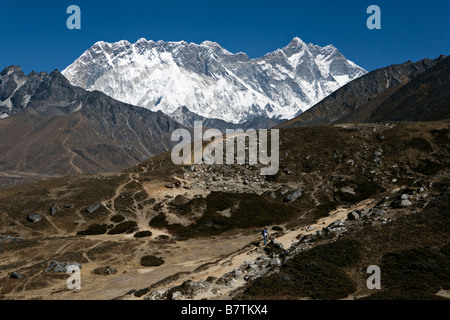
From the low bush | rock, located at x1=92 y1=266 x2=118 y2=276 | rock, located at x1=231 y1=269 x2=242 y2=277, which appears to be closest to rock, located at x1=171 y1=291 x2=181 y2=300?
rock, located at x1=231 y1=269 x2=242 y2=277

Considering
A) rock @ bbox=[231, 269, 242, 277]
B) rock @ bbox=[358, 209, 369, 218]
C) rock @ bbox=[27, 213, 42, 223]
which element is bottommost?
rock @ bbox=[231, 269, 242, 277]

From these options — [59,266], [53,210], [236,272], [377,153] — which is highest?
[377,153]

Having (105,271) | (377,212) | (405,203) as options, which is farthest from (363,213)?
(105,271)

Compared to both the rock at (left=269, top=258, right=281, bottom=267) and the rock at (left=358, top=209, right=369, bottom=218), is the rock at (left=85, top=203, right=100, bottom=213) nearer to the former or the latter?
the rock at (left=269, top=258, right=281, bottom=267)

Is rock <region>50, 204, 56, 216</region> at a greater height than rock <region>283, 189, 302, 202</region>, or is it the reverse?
rock <region>283, 189, 302, 202</region>

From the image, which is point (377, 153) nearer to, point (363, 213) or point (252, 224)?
point (252, 224)

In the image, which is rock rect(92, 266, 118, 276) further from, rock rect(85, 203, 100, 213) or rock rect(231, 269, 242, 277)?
rock rect(85, 203, 100, 213)

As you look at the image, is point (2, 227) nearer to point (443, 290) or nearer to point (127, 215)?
point (127, 215)

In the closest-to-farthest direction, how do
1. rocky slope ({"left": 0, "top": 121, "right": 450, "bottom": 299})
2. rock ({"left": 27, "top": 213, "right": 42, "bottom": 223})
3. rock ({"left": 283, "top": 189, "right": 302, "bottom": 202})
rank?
rocky slope ({"left": 0, "top": 121, "right": 450, "bottom": 299})
rock ({"left": 27, "top": 213, "right": 42, "bottom": 223})
rock ({"left": 283, "top": 189, "right": 302, "bottom": 202})

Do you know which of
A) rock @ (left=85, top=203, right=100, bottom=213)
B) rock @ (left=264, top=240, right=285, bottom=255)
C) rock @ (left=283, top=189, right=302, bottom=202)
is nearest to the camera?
rock @ (left=264, top=240, right=285, bottom=255)

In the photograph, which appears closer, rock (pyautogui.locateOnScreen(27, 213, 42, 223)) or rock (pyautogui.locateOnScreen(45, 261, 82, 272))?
rock (pyautogui.locateOnScreen(45, 261, 82, 272))

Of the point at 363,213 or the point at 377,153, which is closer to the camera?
the point at 363,213
